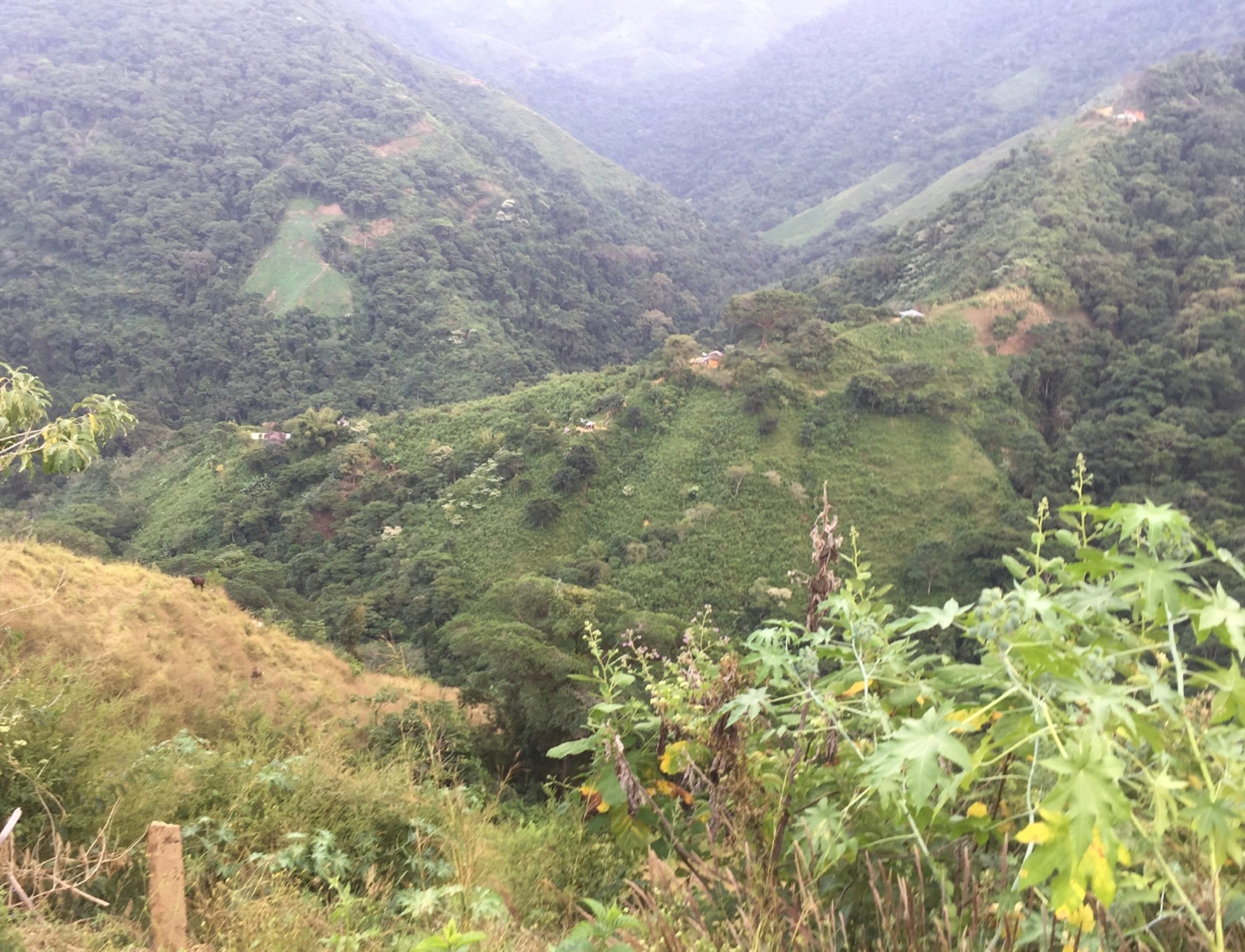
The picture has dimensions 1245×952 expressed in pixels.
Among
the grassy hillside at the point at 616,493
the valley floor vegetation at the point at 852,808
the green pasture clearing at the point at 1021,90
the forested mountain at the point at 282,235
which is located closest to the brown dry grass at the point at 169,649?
the valley floor vegetation at the point at 852,808

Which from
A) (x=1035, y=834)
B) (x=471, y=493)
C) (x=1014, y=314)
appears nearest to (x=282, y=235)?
(x=471, y=493)

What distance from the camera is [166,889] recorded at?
2.00 metres

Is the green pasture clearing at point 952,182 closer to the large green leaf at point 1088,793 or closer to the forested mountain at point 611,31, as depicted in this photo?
the large green leaf at point 1088,793

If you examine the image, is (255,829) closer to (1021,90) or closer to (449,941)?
(449,941)

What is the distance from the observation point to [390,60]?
276 feet

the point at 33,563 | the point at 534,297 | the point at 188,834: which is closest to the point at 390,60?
the point at 534,297

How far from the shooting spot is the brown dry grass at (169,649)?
6141 mm

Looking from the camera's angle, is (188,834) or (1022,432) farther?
(1022,432)

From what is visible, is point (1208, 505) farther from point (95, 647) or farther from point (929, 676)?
point (95, 647)

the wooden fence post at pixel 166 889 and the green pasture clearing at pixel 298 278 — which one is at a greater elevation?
the green pasture clearing at pixel 298 278

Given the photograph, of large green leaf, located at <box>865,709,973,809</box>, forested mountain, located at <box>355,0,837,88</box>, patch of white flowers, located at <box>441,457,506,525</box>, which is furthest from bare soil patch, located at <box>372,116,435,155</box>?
forested mountain, located at <box>355,0,837,88</box>

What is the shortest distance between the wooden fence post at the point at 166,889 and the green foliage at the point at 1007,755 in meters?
1.23

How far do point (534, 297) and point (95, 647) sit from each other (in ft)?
154

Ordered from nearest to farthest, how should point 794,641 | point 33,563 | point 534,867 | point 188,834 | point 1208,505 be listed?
point 794,641 → point 534,867 → point 188,834 → point 33,563 → point 1208,505
